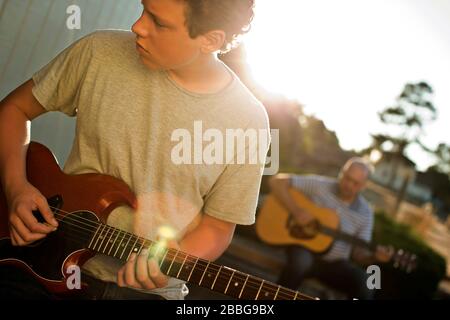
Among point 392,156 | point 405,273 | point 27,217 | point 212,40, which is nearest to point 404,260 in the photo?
point 405,273

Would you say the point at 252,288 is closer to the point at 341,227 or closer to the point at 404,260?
the point at 341,227

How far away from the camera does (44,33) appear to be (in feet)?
6.69

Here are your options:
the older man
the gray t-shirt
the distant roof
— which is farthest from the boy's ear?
the distant roof

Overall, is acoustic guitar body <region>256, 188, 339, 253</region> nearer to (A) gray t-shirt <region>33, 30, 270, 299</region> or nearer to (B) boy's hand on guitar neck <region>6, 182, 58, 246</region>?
(A) gray t-shirt <region>33, 30, 270, 299</region>

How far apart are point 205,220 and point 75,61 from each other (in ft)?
2.32

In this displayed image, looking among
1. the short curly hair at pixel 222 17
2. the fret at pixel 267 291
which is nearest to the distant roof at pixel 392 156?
the short curly hair at pixel 222 17

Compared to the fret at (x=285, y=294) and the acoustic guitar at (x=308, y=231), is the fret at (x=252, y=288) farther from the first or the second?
the acoustic guitar at (x=308, y=231)

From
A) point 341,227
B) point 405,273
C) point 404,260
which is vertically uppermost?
point 341,227

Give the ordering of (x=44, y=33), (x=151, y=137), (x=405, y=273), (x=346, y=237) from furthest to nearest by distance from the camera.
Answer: (x=405, y=273) < (x=346, y=237) < (x=44, y=33) < (x=151, y=137)

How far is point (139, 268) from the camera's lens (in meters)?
1.36

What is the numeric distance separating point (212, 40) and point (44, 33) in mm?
881

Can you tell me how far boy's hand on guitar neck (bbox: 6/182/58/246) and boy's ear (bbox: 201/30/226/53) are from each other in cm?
72

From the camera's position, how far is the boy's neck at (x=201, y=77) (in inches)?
63.6

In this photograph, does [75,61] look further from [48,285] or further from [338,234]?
[338,234]
